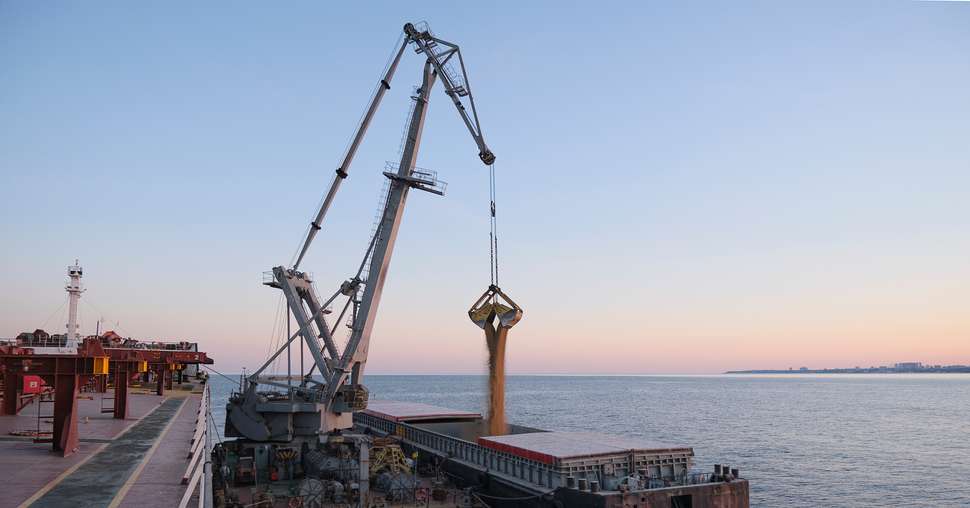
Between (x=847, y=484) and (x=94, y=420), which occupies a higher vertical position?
(x=94, y=420)

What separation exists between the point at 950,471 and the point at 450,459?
57761mm

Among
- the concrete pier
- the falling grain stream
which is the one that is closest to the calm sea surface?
the falling grain stream

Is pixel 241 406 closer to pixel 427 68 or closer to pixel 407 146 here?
pixel 407 146

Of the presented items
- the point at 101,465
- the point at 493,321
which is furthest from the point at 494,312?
the point at 101,465

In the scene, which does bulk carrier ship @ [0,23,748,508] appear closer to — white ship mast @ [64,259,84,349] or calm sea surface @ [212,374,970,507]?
white ship mast @ [64,259,84,349]

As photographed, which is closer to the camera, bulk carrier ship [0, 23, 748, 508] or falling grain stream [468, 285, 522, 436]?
bulk carrier ship [0, 23, 748, 508]

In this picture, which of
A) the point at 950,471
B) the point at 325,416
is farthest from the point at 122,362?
the point at 950,471

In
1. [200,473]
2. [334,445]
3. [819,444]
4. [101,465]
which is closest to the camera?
[200,473]

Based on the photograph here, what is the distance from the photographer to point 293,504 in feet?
110

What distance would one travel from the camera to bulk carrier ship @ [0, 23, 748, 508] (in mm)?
29875

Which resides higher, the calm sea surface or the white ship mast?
the white ship mast

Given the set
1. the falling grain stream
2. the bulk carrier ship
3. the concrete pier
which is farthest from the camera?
the falling grain stream

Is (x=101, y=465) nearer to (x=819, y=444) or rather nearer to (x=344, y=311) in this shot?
(x=344, y=311)

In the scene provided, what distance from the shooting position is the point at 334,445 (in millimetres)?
44625
